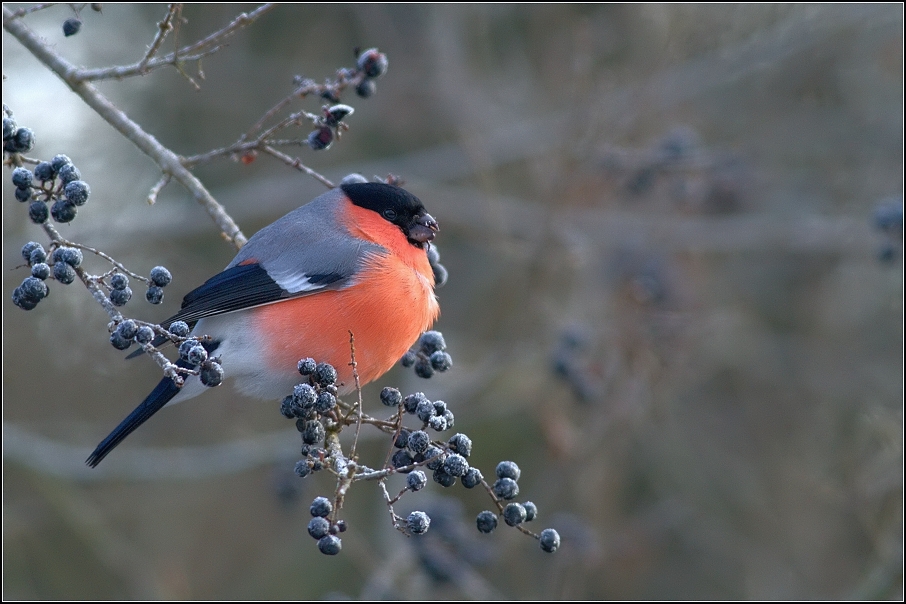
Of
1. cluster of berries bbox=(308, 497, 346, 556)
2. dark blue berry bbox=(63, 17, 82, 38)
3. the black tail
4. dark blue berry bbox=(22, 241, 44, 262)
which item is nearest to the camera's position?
cluster of berries bbox=(308, 497, 346, 556)

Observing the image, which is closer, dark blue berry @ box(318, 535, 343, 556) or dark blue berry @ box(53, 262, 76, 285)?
dark blue berry @ box(318, 535, 343, 556)

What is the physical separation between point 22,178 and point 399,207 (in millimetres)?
1638

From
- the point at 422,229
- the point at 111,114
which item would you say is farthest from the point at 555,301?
the point at 111,114

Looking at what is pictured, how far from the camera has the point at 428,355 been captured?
133 inches

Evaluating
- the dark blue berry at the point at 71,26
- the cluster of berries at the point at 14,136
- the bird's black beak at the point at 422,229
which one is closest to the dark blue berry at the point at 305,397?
the cluster of berries at the point at 14,136

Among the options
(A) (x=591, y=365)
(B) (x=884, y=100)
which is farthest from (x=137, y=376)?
(B) (x=884, y=100)

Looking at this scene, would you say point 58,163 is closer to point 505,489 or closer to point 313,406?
point 313,406

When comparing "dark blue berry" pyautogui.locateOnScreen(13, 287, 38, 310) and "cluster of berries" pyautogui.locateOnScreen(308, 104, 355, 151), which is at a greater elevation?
"cluster of berries" pyautogui.locateOnScreen(308, 104, 355, 151)

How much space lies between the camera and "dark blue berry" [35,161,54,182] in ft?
8.32

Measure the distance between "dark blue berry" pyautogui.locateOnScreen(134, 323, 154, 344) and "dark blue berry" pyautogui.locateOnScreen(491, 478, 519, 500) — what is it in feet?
3.58

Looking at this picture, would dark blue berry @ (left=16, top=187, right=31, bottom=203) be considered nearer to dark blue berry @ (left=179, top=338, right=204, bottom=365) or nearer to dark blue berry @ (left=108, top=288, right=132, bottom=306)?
dark blue berry @ (left=108, top=288, right=132, bottom=306)

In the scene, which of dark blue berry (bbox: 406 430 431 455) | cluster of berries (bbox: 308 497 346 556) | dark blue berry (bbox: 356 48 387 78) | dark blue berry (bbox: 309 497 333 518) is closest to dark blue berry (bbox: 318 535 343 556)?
cluster of berries (bbox: 308 497 346 556)

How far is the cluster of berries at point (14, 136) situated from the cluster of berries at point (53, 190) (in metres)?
0.06

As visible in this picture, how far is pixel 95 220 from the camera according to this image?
20.2ft
